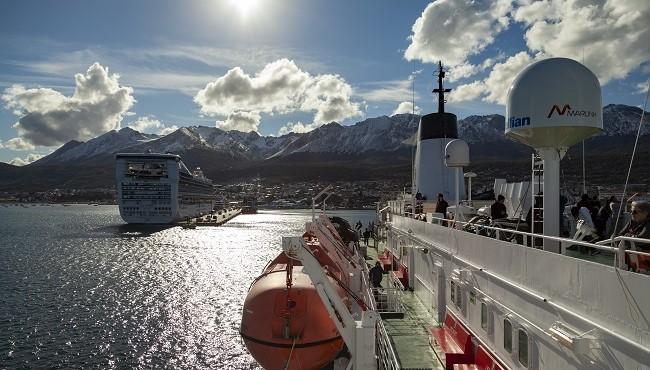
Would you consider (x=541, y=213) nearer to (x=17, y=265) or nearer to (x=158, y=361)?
(x=158, y=361)

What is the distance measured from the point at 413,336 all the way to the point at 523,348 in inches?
254

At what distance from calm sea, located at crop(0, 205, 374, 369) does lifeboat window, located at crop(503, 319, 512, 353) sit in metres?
14.6

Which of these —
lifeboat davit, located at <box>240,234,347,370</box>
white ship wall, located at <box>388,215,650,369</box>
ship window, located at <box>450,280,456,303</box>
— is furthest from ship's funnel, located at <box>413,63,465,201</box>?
lifeboat davit, located at <box>240,234,347,370</box>

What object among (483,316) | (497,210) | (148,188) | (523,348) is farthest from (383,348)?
(148,188)

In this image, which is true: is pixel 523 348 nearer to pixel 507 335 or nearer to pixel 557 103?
pixel 507 335

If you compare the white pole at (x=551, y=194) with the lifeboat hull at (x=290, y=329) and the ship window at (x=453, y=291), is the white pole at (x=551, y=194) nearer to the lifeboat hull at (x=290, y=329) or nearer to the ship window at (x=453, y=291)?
the ship window at (x=453, y=291)

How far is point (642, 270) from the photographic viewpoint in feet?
21.0

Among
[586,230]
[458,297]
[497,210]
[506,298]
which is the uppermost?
[497,210]

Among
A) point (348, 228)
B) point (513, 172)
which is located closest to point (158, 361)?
point (348, 228)

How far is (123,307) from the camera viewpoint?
32.6 meters

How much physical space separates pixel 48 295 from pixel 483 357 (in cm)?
3447

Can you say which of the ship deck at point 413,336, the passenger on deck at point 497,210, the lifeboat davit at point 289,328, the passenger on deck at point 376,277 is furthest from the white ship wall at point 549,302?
the passenger on deck at point 376,277

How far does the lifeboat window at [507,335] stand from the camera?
34.0ft

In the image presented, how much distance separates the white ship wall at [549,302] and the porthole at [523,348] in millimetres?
91
